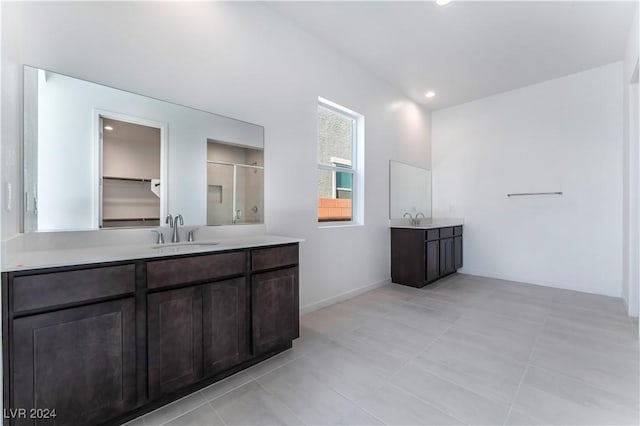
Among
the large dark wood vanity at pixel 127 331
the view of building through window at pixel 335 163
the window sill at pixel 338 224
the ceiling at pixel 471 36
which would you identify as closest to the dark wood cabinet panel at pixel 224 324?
the large dark wood vanity at pixel 127 331

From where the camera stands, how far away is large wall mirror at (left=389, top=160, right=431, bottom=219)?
4223 millimetres

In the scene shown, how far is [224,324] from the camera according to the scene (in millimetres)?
1740

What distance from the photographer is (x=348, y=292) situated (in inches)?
135

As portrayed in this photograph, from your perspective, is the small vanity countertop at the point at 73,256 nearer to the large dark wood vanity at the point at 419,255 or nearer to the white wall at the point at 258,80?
the white wall at the point at 258,80

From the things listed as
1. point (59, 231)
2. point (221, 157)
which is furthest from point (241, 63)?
point (59, 231)

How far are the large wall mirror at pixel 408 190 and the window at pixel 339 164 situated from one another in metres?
0.73

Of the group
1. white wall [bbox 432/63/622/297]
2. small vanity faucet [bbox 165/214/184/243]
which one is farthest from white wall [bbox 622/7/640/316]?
small vanity faucet [bbox 165/214/184/243]

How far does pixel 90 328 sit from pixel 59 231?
26.4 inches

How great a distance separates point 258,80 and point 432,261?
3248 millimetres

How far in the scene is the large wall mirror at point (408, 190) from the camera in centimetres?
422

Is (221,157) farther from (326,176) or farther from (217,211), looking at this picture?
(326,176)

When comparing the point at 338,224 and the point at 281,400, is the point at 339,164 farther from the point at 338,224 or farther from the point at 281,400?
the point at 281,400

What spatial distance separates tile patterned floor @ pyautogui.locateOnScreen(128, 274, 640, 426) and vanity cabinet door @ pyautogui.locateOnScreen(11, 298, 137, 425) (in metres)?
0.24

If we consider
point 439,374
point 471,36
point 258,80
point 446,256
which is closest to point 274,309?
point 439,374
